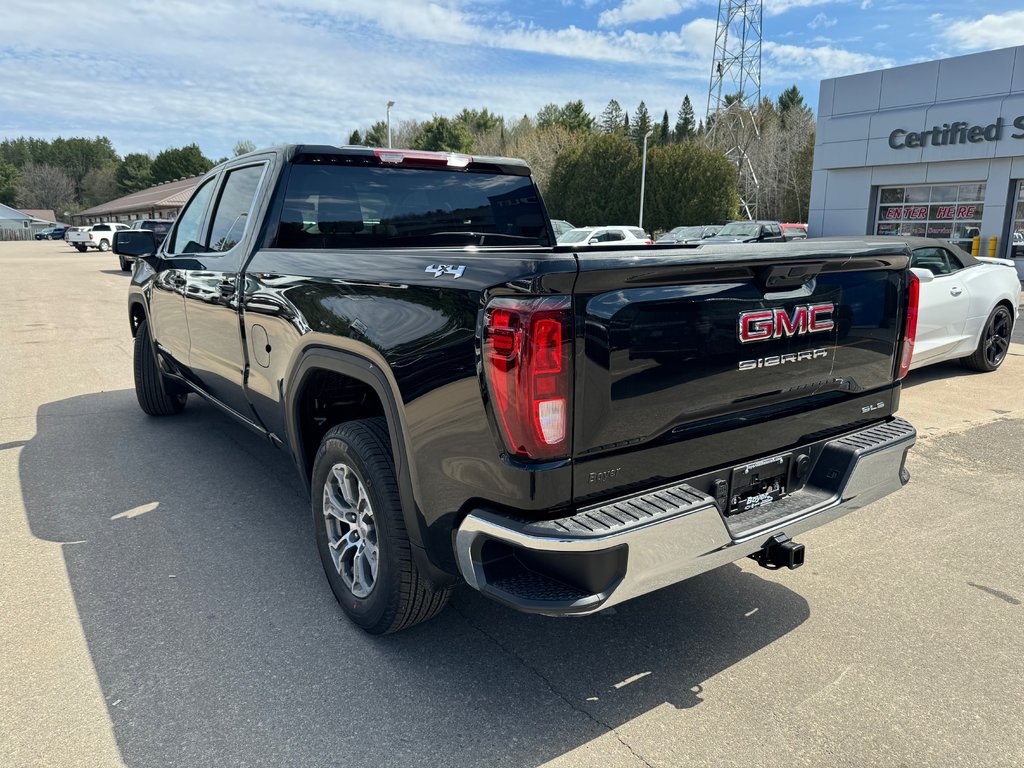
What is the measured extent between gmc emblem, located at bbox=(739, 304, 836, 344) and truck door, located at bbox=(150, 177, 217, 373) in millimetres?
3528

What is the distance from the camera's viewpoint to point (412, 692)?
267 centimetres

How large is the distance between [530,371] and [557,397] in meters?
0.11

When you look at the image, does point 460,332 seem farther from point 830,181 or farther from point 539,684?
point 830,181

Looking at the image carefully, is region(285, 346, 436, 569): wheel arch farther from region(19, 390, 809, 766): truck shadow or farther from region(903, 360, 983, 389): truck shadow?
region(903, 360, 983, 389): truck shadow

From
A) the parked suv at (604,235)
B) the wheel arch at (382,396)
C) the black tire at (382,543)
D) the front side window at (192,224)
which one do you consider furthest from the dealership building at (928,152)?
the black tire at (382,543)

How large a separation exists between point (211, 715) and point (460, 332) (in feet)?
5.17

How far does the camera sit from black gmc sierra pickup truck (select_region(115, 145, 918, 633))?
216 cm

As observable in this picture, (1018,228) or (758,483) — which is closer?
(758,483)

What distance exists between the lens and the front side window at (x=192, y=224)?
15.6ft

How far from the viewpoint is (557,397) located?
2.14 meters

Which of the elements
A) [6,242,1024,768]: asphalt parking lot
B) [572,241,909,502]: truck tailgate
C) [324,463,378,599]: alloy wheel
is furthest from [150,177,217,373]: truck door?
[572,241,909,502]: truck tailgate

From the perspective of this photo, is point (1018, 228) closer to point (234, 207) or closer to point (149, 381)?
point (149, 381)

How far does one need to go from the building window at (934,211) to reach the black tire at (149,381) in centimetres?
2247

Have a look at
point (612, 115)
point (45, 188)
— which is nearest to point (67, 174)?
point (45, 188)
